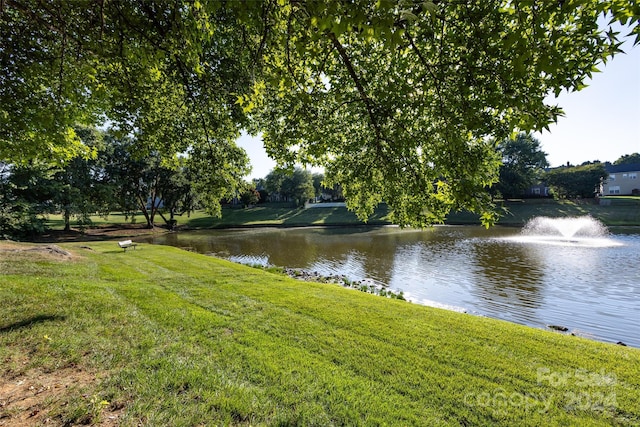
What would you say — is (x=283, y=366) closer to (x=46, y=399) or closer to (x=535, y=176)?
(x=46, y=399)

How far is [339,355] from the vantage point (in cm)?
500

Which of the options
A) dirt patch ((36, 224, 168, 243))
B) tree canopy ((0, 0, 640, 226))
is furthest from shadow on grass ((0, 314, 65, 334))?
dirt patch ((36, 224, 168, 243))

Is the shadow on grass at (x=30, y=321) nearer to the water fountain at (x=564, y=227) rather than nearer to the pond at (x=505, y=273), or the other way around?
the pond at (x=505, y=273)

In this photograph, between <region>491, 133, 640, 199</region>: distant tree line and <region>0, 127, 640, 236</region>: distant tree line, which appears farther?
<region>491, 133, 640, 199</region>: distant tree line

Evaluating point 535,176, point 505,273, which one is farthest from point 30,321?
point 535,176

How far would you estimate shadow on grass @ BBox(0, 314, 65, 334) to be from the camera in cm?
526

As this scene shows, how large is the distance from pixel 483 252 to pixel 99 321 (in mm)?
22851

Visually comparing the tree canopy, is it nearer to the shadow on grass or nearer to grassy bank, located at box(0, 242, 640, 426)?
grassy bank, located at box(0, 242, 640, 426)

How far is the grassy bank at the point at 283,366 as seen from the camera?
11.6ft

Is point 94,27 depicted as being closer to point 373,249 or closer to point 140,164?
point 373,249

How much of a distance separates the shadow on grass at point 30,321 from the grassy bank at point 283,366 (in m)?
0.03

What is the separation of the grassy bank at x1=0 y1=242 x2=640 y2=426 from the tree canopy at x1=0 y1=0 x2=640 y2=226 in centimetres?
254

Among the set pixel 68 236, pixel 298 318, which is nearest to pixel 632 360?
pixel 298 318

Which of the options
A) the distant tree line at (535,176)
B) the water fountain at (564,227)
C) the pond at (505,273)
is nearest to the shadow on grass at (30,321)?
the pond at (505,273)
